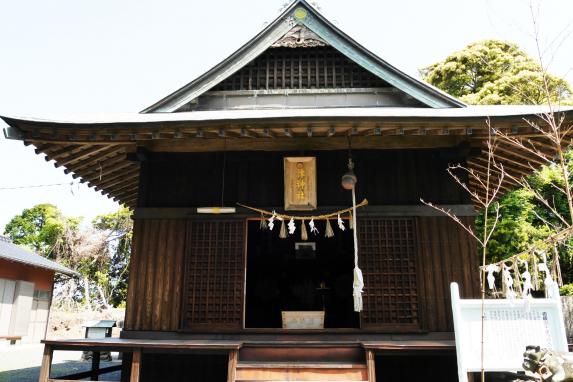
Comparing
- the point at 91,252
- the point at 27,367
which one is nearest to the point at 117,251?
the point at 91,252

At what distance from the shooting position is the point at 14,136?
6539 mm

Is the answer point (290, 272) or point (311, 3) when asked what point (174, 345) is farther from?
point (290, 272)

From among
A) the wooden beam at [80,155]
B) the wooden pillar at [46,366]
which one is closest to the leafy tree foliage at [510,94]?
the wooden beam at [80,155]

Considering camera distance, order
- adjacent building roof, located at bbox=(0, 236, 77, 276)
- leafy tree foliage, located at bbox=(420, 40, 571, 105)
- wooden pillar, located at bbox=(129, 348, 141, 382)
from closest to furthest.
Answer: wooden pillar, located at bbox=(129, 348, 141, 382) → adjacent building roof, located at bbox=(0, 236, 77, 276) → leafy tree foliage, located at bbox=(420, 40, 571, 105)

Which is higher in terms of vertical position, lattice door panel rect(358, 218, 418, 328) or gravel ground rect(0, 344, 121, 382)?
lattice door panel rect(358, 218, 418, 328)

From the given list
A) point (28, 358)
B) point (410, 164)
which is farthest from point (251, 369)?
point (28, 358)

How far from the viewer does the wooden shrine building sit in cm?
629

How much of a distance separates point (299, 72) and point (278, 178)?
2466mm

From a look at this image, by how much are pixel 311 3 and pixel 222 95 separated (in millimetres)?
2582

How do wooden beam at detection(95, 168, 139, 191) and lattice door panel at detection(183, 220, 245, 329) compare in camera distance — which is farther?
wooden beam at detection(95, 168, 139, 191)

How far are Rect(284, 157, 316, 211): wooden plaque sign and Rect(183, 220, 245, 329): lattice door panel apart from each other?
3.20ft

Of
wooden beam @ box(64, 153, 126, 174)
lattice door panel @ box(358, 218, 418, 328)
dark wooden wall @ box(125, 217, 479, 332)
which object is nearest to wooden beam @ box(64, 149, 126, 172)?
wooden beam @ box(64, 153, 126, 174)

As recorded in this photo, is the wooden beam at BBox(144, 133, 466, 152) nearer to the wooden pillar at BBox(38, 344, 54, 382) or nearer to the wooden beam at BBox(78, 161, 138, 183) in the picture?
the wooden beam at BBox(78, 161, 138, 183)

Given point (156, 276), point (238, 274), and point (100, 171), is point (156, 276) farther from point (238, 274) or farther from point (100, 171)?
point (100, 171)
